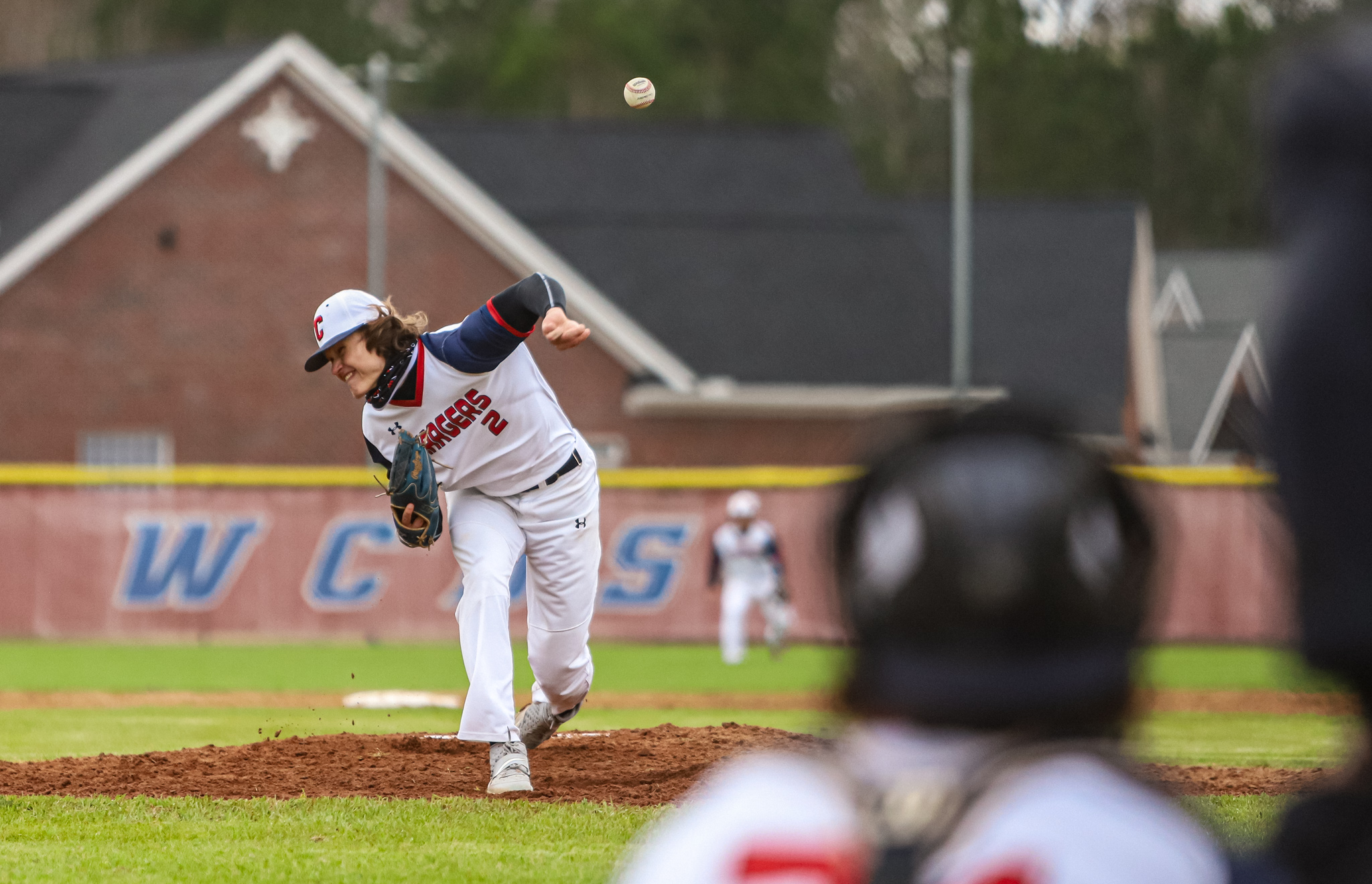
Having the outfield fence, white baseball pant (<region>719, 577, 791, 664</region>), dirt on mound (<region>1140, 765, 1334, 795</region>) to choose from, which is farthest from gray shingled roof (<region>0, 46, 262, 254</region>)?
dirt on mound (<region>1140, 765, 1334, 795</region>)

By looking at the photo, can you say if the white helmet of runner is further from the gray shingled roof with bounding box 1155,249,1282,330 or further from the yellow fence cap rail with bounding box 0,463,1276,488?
the gray shingled roof with bounding box 1155,249,1282,330

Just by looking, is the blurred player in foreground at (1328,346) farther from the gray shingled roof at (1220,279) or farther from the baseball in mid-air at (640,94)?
the gray shingled roof at (1220,279)

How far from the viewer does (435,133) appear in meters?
31.5

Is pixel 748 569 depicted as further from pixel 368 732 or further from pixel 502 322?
pixel 502 322

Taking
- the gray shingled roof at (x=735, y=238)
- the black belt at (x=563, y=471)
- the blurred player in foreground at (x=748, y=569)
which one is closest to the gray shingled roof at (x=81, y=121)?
the gray shingled roof at (x=735, y=238)

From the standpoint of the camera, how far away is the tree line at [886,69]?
4928 centimetres

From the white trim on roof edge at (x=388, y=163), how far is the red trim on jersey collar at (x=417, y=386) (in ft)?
65.5

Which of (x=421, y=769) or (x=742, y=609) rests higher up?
(x=421, y=769)

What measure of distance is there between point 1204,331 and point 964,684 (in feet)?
128

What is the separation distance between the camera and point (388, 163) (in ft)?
89.9

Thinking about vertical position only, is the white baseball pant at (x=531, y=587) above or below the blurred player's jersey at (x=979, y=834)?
below

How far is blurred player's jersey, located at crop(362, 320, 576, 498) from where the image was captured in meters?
6.74

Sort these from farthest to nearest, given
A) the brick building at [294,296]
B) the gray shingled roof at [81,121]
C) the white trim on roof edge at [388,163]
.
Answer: the gray shingled roof at [81,121] → the brick building at [294,296] → the white trim on roof edge at [388,163]

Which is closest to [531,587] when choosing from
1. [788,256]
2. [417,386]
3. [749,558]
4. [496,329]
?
[417,386]
